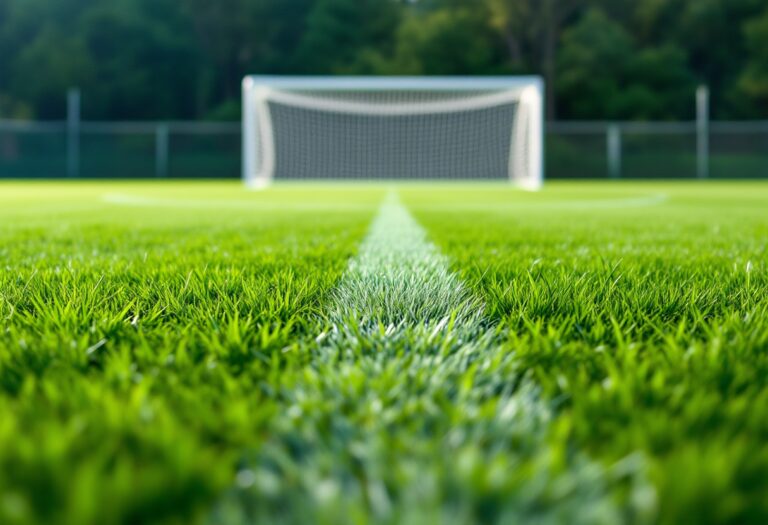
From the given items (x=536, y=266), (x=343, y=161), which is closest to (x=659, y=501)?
(x=536, y=266)

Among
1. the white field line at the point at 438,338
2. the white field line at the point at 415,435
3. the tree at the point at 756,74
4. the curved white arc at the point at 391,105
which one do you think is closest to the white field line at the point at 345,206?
the white field line at the point at 438,338

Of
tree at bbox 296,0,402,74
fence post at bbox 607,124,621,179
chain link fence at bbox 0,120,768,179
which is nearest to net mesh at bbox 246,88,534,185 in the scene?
fence post at bbox 607,124,621,179

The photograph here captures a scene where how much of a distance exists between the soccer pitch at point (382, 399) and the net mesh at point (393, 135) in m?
16.0

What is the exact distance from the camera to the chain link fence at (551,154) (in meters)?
26.5

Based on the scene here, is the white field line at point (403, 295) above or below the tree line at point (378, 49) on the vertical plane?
A: below

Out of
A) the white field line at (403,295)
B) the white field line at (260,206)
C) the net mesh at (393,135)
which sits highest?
the net mesh at (393,135)

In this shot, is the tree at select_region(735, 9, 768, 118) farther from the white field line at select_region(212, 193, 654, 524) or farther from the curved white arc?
the white field line at select_region(212, 193, 654, 524)

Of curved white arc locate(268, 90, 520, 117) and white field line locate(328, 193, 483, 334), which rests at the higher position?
curved white arc locate(268, 90, 520, 117)

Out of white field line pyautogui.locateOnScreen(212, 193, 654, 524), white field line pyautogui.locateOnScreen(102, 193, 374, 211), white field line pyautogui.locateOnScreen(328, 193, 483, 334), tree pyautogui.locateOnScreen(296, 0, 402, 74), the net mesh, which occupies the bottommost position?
white field line pyautogui.locateOnScreen(212, 193, 654, 524)

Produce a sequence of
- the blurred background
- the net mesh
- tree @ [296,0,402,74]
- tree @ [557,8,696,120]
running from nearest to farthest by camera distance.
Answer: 1. the net mesh
2. the blurred background
3. tree @ [557,8,696,120]
4. tree @ [296,0,402,74]

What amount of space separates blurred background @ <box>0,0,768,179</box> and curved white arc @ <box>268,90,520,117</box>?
8.67m

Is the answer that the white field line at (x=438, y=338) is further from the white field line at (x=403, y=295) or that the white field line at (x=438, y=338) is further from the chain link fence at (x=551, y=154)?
the chain link fence at (x=551, y=154)

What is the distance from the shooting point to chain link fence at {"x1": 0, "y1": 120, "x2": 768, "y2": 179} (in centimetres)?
2652

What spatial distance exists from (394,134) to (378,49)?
45.6ft
